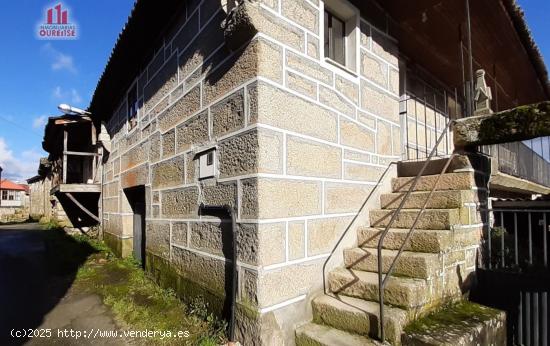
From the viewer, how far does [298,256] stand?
263 centimetres

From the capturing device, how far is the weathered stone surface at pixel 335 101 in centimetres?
300

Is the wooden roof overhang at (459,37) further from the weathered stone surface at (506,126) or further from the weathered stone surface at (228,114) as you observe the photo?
the weathered stone surface at (228,114)

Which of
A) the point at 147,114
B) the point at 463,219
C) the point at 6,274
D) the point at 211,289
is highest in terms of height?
the point at 147,114

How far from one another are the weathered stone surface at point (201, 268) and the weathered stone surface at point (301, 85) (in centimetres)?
178

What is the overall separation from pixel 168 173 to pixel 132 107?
303 centimetres

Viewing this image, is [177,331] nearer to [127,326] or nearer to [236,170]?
[127,326]

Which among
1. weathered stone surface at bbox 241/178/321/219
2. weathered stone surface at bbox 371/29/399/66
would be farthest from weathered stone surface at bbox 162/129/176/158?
weathered stone surface at bbox 371/29/399/66

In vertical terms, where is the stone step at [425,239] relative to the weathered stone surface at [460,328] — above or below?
above

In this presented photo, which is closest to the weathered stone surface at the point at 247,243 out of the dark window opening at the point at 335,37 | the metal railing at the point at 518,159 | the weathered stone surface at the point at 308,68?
the weathered stone surface at the point at 308,68

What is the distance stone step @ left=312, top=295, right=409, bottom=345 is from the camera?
2185 millimetres

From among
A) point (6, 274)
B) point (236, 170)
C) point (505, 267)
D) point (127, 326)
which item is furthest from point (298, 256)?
point (6, 274)

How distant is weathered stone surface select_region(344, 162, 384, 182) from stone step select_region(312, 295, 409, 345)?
1.28m

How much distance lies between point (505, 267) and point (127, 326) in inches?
173

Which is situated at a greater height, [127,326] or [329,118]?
[329,118]
